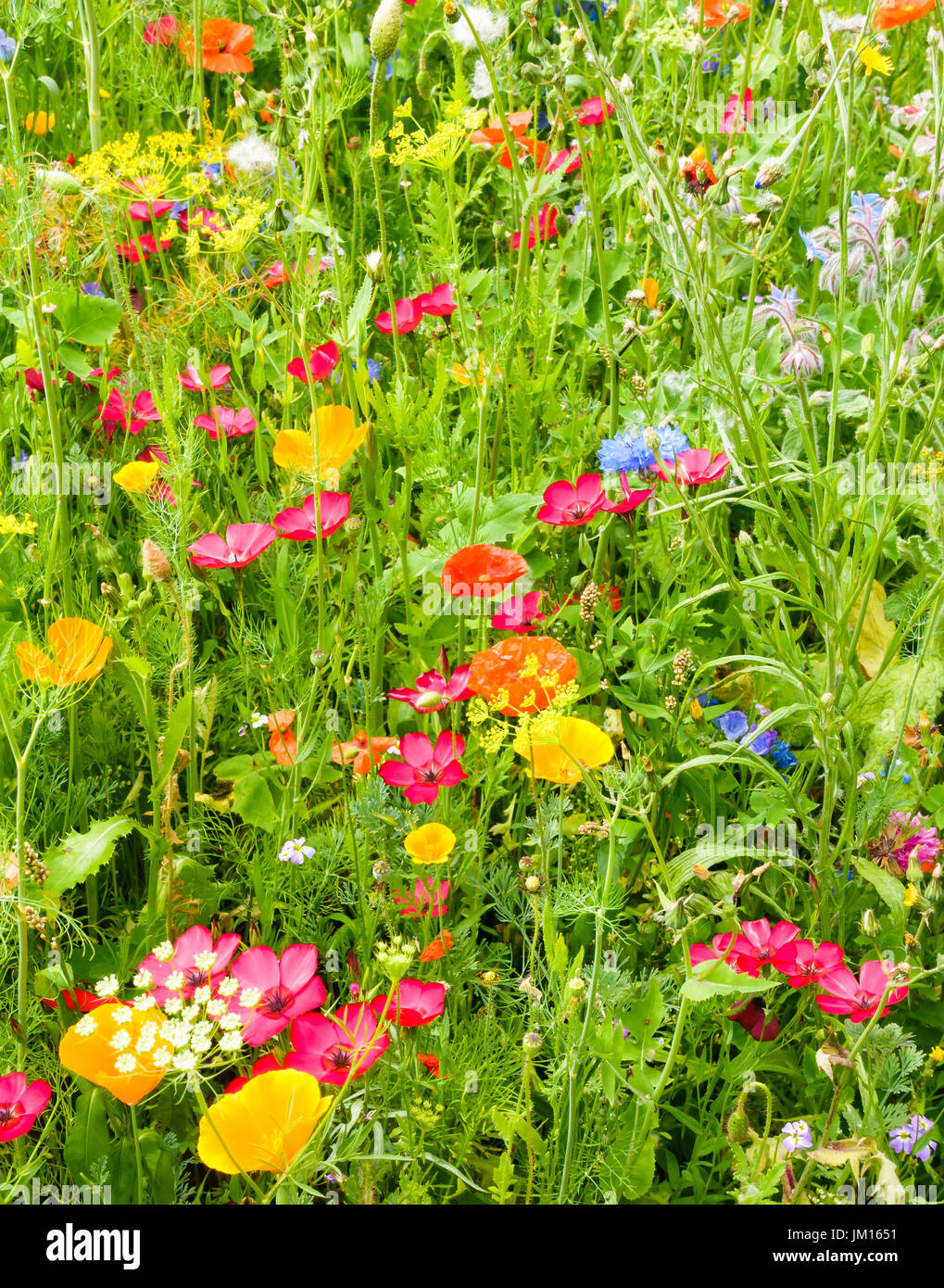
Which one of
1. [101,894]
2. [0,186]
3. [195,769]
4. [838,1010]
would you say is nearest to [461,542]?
[195,769]

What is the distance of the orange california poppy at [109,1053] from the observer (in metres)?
0.89

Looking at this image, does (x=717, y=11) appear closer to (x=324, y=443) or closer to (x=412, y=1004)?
(x=324, y=443)

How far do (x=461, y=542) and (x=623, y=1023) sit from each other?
625 millimetres

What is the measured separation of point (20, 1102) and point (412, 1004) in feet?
1.13

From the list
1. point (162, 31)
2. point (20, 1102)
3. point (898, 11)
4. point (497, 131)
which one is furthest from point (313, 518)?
point (162, 31)

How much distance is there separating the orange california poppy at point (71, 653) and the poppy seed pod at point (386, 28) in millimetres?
798

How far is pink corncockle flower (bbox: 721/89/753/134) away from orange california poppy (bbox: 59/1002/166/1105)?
1.59 metres

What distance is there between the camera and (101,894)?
48.9 inches

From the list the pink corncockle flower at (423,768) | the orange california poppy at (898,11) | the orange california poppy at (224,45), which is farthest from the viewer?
the orange california poppy at (224,45)

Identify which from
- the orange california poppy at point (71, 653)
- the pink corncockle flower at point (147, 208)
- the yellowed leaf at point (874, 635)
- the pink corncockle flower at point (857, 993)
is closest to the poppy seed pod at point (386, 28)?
the pink corncockle flower at point (147, 208)

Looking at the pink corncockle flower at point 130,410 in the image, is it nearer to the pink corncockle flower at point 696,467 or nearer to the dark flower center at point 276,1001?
the pink corncockle flower at point 696,467

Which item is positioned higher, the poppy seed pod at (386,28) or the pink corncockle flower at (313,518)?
the poppy seed pod at (386,28)

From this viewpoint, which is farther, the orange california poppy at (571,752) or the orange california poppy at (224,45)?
the orange california poppy at (224,45)

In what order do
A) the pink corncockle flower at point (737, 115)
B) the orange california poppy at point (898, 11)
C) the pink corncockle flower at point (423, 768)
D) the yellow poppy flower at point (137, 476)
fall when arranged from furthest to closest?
the pink corncockle flower at point (737, 115), the orange california poppy at point (898, 11), the yellow poppy flower at point (137, 476), the pink corncockle flower at point (423, 768)
